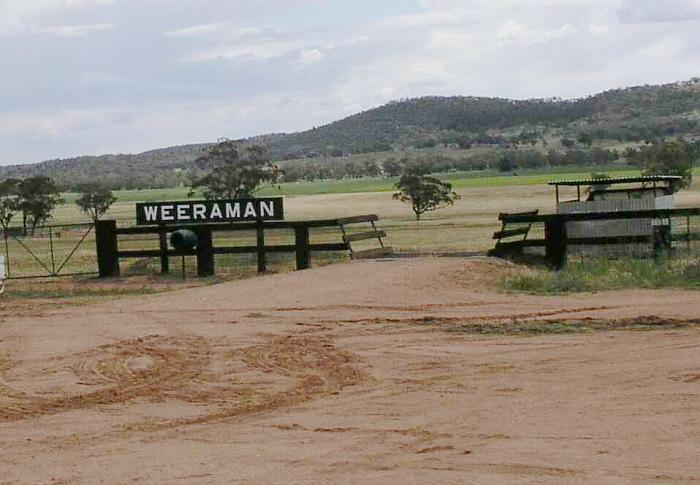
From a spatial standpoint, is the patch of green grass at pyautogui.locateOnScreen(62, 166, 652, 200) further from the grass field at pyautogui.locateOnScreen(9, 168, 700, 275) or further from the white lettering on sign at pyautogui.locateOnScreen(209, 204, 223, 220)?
the white lettering on sign at pyautogui.locateOnScreen(209, 204, 223, 220)

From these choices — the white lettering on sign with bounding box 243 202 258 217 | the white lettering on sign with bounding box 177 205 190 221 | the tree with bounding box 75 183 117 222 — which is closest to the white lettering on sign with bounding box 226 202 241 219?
the white lettering on sign with bounding box 243 202 258 217

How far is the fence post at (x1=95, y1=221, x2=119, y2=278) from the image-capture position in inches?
1063

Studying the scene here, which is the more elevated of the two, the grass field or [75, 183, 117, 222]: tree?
[75, 183, 117, 222]: tree

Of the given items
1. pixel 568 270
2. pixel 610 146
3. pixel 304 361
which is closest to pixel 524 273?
pixel 568 270

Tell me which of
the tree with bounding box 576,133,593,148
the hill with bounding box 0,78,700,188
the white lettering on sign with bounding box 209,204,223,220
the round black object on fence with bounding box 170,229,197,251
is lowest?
the round black object on fence with bounding box 170,229,197,251

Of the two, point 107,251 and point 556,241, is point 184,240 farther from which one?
point 556,241

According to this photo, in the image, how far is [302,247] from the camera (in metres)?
25.9

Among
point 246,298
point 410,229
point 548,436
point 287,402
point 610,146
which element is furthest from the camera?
point 610,146

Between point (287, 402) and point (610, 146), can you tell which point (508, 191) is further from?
point (287, 402)

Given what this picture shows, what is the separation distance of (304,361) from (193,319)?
4323mm

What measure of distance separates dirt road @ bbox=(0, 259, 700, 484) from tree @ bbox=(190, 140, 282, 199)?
5350 cm

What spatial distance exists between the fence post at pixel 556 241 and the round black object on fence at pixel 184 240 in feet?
25.0

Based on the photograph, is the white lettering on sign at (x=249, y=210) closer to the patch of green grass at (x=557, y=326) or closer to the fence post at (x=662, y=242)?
the fence post at (x=662, y=242)

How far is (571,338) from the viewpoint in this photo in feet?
49.5
